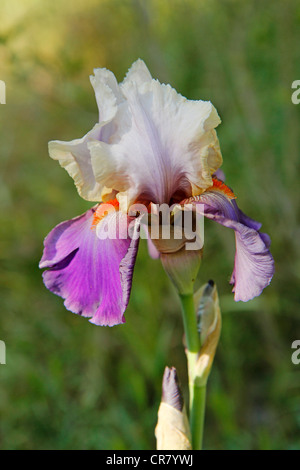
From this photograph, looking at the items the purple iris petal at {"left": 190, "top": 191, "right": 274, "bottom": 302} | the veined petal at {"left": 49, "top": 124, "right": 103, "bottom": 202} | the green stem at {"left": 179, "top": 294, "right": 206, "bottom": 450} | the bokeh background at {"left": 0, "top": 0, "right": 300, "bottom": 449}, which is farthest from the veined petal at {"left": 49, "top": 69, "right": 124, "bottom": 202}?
the bokeh background at {"left": 0, "top": 0, "right": 300, "bottom": 449}

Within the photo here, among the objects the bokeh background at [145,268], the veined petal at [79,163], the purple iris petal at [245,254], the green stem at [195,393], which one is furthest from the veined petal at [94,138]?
the bokeh background at [145,268]

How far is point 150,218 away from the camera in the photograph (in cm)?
92

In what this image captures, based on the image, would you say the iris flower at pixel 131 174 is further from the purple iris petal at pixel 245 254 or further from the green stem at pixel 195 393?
the green stem at pixel 195 393

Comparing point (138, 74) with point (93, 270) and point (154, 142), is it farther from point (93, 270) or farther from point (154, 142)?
point (93, 270)

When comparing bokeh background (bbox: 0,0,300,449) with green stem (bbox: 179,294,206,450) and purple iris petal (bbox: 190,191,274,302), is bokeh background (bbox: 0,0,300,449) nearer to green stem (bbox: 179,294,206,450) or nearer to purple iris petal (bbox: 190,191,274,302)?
green stem (bbox: 179,294,206,450)

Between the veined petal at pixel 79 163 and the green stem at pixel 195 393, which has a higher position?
the veined petal at pixel 79 163

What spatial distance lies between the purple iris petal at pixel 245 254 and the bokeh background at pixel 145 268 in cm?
90

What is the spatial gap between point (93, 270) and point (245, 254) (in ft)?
0.97

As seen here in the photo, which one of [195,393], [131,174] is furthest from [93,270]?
[195,393]

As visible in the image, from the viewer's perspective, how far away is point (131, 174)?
90cm

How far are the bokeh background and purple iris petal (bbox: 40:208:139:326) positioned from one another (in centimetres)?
88

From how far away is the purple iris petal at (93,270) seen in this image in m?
0.85

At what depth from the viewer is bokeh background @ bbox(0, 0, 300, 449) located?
5.74 ft
